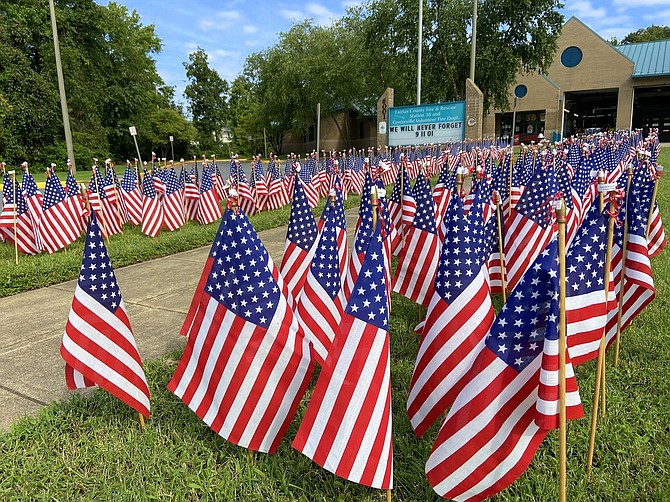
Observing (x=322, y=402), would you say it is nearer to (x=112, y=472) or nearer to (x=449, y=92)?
(x=112, y=472)

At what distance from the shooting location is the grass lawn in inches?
107

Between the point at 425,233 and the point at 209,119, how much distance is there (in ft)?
234

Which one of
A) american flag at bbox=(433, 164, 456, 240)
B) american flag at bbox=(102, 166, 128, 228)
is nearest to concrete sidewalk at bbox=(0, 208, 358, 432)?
american flag at bbox=(102, 166, 128, 228)

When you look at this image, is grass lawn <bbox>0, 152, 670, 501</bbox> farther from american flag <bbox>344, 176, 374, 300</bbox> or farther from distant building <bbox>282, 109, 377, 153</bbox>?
distant building <bbox>282, 109, 377, 153</bbox>

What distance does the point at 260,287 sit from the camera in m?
2.87

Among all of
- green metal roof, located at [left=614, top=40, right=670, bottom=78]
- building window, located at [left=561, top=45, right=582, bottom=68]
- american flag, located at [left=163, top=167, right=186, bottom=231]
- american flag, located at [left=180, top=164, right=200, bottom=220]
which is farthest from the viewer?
building window, located at [left=561, top=45, right=582, bottom=68]

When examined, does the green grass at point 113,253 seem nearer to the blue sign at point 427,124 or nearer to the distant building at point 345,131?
the blue sign at point 427,124

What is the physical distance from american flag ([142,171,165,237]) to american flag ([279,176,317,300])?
21.2ft

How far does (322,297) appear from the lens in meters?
3.53

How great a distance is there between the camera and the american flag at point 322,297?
3461mm

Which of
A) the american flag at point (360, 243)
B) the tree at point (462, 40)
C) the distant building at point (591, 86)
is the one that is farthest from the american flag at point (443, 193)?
the distant building at point (591, 86)

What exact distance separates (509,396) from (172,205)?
31.4 ft

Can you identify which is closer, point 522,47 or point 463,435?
point 463,435

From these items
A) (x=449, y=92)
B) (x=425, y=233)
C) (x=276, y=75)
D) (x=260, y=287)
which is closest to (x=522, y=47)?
(x=449, y=92)
